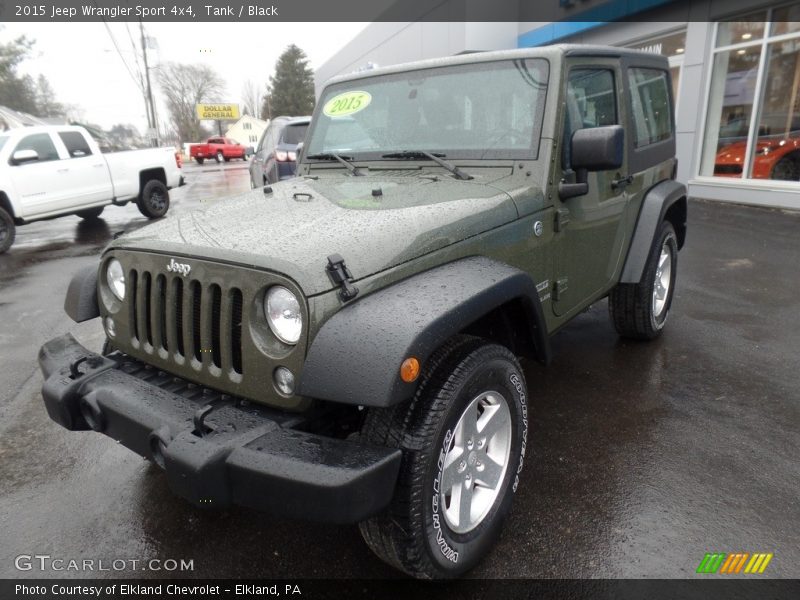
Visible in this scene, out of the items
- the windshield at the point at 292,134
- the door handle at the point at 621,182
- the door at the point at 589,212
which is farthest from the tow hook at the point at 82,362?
the windshield at the point at 292,134

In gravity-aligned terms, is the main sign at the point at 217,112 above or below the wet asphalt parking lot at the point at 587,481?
above

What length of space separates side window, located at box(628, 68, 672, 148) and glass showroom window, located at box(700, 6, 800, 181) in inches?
288

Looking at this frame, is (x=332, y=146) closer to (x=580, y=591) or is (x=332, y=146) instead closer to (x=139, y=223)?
(x=580, y=591)

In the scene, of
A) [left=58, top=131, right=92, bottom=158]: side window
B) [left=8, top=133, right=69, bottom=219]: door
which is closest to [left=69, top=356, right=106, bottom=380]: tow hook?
[left=8, top=133, right=69, bottom=219]: door

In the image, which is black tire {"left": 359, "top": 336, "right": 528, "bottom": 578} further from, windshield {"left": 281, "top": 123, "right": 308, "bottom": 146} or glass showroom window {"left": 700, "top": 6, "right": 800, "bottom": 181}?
glass showroom window {"left": 700, "top": 6, "right": 800, "bottom": 181}

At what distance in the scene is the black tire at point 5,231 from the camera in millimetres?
8695

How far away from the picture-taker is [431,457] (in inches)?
72.1

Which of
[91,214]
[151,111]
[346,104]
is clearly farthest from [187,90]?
[346,104]

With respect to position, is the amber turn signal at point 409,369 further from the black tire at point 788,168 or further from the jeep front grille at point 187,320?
the black tire at point 788,168

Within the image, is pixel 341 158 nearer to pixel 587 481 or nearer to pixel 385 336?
pixel 385 336

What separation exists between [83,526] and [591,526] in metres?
2.25

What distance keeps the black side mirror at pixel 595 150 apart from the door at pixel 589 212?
0.26 feet

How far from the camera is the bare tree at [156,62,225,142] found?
4078cm

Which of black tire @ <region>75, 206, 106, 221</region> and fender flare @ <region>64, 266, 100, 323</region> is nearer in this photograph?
fender flare @ <region>64, 266, 100, 323</region>
